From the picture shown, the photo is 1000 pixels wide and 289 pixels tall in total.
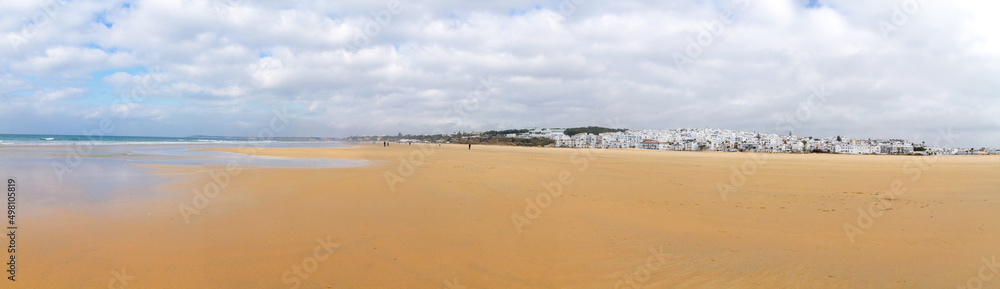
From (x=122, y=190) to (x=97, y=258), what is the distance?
681 centimetres

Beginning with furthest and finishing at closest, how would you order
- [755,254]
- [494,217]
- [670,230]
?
[494,217] < [670,230] < [755,254]

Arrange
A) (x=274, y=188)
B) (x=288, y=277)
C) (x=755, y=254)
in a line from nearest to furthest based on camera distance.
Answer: (x=288, y=277)
(x=755, y=254)
(x=274, y=188)

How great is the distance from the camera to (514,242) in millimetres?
6098

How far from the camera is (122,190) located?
1023 cm

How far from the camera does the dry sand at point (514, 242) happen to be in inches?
181

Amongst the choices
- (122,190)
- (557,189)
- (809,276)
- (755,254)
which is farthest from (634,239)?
(122,190)

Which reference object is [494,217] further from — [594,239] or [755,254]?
[755,254]

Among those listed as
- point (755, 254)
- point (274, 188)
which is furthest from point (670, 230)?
point (274, 188)

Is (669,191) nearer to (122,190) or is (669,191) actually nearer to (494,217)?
(494,217)

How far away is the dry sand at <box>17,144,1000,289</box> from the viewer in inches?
181

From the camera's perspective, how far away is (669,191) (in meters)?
11.4

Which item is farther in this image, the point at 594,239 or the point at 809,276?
the point at 594,239

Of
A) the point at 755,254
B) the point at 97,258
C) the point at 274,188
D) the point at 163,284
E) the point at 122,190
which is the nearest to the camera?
the point at 163,284

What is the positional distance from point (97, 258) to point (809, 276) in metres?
7.89
